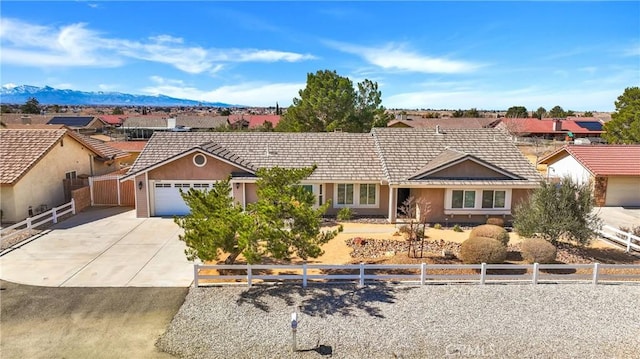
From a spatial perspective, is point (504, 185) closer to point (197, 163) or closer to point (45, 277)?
point (197, 163)

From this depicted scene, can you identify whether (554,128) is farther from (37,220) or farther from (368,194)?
(37,220)

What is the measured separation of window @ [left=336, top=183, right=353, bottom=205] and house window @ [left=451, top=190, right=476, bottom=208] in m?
5.66

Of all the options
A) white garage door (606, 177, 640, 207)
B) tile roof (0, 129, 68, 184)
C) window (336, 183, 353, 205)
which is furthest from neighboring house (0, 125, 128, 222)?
white garage door (606, 177, 640, 207)

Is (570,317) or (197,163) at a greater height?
(197,163)

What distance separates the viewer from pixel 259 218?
13211mm

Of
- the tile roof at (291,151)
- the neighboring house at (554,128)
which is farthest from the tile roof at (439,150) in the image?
the neighboring house at (554,128)

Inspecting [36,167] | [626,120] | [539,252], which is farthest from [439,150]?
[626,120]

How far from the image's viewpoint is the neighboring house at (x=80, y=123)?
70.8 metres

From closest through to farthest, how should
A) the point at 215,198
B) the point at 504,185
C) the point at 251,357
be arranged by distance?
the point at 251,357 → the point at 215,198 → the point at 504,185

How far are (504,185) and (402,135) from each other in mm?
7495

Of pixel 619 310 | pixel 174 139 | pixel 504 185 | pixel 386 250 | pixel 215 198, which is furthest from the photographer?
pixel 174 139

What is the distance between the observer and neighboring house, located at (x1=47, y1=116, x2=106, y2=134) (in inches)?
2788

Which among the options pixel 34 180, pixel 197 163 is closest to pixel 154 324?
pixel 197 163

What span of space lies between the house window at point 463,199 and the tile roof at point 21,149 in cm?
2301
